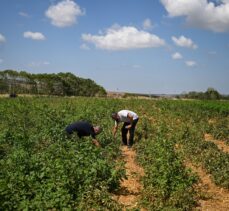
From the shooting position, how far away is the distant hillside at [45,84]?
197 ft

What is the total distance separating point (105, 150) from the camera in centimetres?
1017

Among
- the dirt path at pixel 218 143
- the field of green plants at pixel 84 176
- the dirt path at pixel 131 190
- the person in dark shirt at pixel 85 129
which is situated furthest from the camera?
the dirt path at pixel 218 143

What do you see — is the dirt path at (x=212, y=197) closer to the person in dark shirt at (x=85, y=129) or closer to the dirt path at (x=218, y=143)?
the person in dark shirt at (x=85, y=129)

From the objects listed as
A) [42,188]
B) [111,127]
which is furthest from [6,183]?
[111,127]

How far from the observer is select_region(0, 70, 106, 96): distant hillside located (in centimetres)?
5991

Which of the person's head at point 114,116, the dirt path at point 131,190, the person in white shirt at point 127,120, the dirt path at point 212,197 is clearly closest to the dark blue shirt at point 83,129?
the dirt path at point 131,190

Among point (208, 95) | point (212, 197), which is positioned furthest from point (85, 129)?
point (208, 95)

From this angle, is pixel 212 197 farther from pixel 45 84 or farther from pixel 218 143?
pixel 45 84

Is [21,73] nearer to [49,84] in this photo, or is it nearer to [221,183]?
[49,84]

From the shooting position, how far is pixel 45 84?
64438 mm

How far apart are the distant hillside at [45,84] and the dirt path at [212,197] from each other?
Result: 5201 centimetres

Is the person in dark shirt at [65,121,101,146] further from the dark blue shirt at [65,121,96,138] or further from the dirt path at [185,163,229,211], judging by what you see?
the dirt path at [185,163,229,211]

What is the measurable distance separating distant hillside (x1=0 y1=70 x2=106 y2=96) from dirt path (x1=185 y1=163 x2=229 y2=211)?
171 feet

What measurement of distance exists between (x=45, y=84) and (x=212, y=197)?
58431mm
